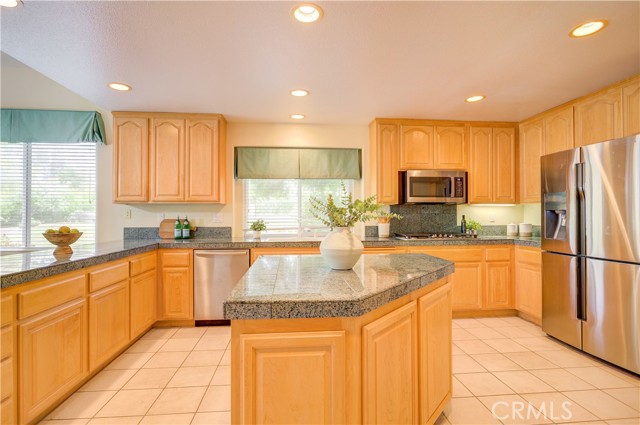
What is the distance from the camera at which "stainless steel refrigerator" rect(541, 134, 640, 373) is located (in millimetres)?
2207

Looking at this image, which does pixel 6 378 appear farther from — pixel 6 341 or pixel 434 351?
pixel 434 351

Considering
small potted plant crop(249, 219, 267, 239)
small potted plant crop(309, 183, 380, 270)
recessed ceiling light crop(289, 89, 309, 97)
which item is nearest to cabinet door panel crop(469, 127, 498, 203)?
recessed ceiling light crop(289, 89, 309, 97)

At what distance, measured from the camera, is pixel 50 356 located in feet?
5.86

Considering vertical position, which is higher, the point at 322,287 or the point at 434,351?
the point at 322,287

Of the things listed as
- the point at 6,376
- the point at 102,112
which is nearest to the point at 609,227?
the point at 6,376

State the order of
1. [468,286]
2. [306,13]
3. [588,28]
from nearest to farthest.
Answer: [306,13], [588,28], [468,286]

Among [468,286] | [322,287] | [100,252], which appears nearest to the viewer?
[322,287]

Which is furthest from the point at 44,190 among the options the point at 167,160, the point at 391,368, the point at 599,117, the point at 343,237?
the point at 599,117

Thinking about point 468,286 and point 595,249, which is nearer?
point 595,249

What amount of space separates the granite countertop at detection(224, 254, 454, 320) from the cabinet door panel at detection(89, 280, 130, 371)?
137cm

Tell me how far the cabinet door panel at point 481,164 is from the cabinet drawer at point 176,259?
3547mm

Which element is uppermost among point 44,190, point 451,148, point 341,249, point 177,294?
point 451,148

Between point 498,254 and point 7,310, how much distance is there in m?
4.16

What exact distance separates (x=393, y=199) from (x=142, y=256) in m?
2.87
